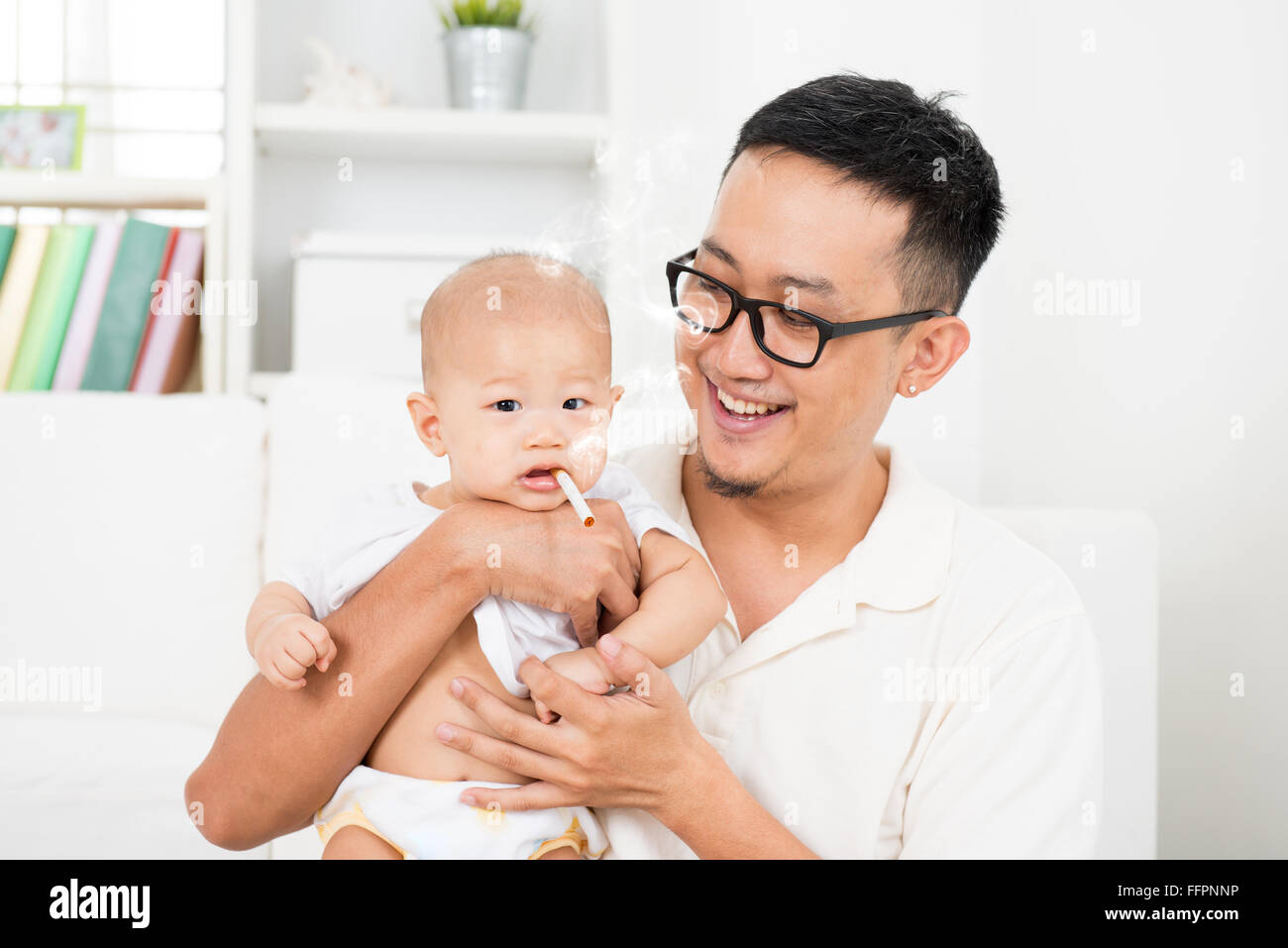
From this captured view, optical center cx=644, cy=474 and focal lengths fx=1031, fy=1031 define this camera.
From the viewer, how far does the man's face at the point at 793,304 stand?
46.4 inches

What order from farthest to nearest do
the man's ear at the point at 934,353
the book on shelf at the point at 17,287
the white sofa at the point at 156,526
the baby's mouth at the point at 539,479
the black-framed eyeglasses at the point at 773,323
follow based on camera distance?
the book on shelf at the point at 17,287 < the white sofa at the point at 156,526 < the man's ear at the point at 934,353 < the black-framed eyeglasses at the point at 773,323 < the baby's mouth at the point at 539,479

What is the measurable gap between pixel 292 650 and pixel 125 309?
5.14 ft

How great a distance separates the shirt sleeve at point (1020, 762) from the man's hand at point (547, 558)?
0.40 metres

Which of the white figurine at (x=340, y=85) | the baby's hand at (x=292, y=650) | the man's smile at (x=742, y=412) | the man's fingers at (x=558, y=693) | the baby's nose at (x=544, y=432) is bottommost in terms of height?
the man's fingers at (x=558, y=693)

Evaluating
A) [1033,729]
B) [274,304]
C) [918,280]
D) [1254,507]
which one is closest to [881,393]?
[918,280]

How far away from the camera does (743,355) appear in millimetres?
1175

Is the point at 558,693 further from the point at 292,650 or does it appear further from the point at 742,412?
the point at 742,412

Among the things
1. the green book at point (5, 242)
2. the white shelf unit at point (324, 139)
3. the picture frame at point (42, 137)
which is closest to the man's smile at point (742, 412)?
the white shelf unit at point (324, 139)

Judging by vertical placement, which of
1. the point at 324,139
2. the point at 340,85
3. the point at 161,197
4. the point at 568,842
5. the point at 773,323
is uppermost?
the point at 340,85

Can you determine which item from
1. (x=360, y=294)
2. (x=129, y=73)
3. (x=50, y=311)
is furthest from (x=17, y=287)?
(x=129, y=73)

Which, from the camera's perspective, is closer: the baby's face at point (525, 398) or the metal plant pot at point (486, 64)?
the baby's face at point (525, 398)

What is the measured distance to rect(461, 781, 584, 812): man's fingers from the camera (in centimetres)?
101

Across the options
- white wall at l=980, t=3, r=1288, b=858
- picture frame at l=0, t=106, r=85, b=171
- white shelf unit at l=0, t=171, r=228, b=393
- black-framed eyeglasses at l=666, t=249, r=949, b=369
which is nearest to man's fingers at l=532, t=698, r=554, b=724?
black-framed eyeglasses at l=666, t=249, r=949, b=369

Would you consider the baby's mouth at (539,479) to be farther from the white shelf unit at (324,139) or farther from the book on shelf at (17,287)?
the book on shelf at (17,287)
